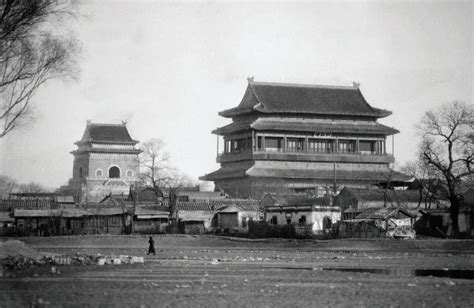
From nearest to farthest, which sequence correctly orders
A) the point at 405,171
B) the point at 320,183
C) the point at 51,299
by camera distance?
the point at 51,299, the point at 320,183, the point at 405,171

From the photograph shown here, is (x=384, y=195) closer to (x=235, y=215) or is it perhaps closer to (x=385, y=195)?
(x=385, y=195)

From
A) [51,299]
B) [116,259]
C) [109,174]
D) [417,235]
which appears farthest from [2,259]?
[109,174]

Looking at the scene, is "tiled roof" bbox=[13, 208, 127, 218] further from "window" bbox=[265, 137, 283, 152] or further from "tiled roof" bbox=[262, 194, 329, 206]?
"window" bbox=[265, 137, 283, 152]

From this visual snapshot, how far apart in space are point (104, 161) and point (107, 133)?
3.50m

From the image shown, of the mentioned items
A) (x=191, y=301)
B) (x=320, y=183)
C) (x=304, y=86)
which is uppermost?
(x=304, y=86)

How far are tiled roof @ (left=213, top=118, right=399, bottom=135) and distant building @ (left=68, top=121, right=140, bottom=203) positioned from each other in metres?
22.1

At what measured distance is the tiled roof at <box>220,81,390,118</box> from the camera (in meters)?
92.1

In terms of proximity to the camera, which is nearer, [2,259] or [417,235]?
[2,259]

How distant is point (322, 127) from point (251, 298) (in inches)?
2926

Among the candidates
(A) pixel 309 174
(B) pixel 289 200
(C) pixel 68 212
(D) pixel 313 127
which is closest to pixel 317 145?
(D) pixel 313 127

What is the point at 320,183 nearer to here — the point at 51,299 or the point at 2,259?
the point at 2,259

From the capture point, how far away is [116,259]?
96.2 feet

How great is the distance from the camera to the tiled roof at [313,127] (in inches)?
3580

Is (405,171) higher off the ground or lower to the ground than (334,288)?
higher
